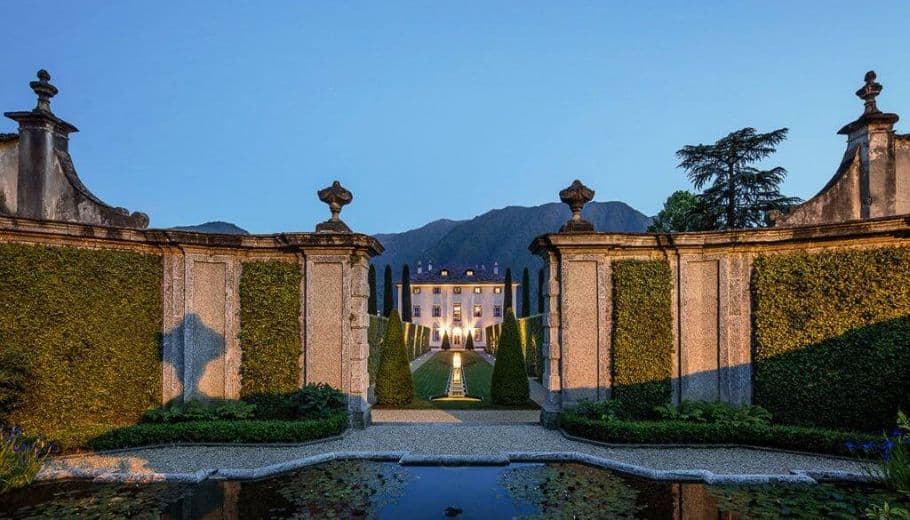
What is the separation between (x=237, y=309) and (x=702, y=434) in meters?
11.6

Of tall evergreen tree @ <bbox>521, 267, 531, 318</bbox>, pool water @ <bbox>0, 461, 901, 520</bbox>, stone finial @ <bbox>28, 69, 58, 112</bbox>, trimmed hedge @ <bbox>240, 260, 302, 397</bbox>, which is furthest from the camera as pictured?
tall evergreen tree @ <bbox>521, 267, 531, 318</bbox>

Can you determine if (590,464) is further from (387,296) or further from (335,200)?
(387,296)

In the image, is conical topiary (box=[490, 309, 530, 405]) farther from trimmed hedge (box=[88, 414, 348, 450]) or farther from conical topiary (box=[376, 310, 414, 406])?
trimmed hedge (box=[88, 414, 348, 450])

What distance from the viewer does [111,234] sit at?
36.2ft

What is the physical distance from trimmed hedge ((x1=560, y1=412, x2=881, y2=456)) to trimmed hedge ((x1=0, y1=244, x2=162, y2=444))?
10.7 metres

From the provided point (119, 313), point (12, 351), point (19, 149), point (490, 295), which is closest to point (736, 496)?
point (119, 313)

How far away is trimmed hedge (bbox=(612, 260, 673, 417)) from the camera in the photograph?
11797 mm

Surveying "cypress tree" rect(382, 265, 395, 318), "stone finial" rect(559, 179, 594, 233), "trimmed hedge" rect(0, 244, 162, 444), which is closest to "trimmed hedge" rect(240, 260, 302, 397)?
"trimmed hedge" rect(0, 244, 162, 444)

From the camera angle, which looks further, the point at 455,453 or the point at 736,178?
the point at 736,178

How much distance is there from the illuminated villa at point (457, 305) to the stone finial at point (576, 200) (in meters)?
51.9

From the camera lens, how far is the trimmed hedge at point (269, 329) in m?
12.1

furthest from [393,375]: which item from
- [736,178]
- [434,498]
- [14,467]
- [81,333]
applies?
[736,178]

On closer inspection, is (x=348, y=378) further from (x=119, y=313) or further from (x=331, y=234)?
(x=119, y=313)

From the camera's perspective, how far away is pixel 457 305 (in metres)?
64.8
